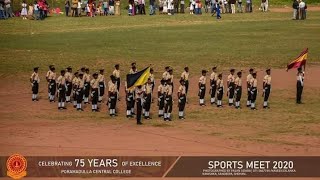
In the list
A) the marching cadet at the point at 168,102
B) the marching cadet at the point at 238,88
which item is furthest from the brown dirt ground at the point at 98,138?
the marching cadet at the point at 238,88

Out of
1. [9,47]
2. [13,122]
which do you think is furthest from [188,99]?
[9,47]

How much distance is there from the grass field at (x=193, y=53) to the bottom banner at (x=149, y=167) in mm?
4221

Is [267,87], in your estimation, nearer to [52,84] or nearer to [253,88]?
[253,88]

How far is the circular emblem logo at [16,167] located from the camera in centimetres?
2184

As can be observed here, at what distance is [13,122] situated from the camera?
31.3 m

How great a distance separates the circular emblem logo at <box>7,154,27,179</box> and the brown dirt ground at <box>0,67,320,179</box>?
3100mm

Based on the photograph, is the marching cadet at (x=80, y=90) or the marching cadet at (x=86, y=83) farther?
the marching cadet at (x=86, y=83)

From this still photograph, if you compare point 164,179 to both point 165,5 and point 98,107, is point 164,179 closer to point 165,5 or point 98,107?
point 98,107

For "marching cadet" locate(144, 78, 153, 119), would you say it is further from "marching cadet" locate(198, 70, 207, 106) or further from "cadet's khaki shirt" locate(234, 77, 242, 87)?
"cadet's khaki shirt" locate(234, 77, 242, 87)

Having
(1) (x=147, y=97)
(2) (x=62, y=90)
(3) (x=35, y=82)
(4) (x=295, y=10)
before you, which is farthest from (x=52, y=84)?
(4) (x=295, y=10)

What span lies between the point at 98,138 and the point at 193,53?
2172cm

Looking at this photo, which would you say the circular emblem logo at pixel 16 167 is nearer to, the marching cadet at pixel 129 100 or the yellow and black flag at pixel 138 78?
the yellow and black flag at pixel 138 78

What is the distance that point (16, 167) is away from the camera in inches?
867

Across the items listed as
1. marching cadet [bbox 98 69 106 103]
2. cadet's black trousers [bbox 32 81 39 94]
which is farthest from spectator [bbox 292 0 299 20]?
cadet's black trousers [bbox 32 81 39 94]
